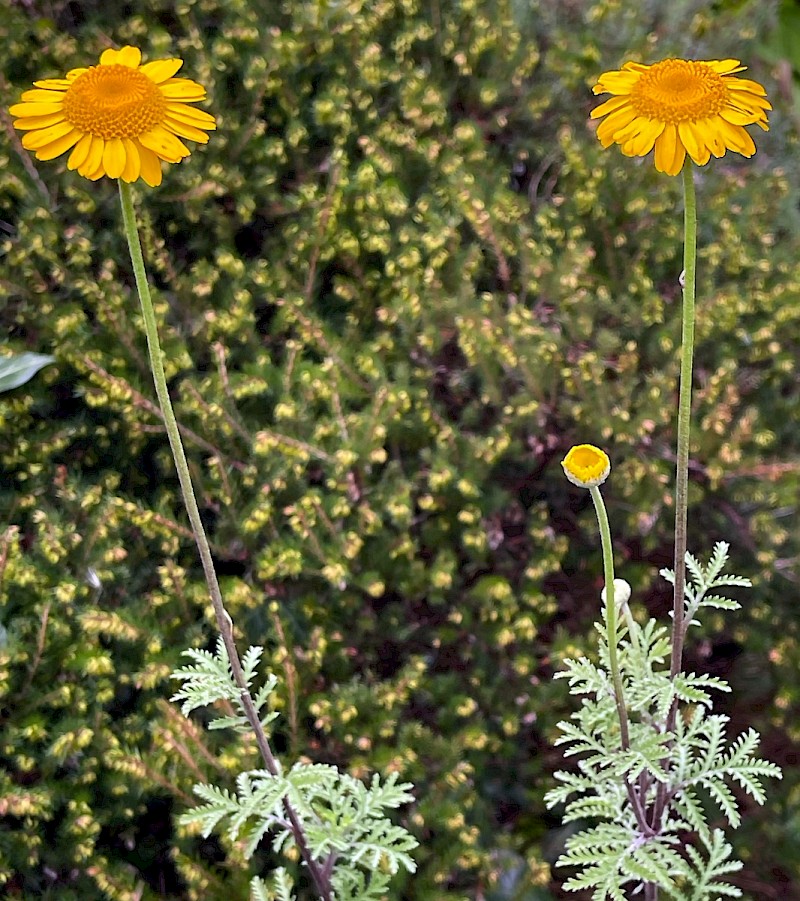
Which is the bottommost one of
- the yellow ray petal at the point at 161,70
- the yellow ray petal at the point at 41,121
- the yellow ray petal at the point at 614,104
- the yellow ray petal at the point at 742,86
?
the yellow ray petal at the point at 41,121

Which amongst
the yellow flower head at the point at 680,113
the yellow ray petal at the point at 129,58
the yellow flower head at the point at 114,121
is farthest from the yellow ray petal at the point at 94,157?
the yellow flower head at the point at 680,113

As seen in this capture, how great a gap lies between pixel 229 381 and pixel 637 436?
60cm

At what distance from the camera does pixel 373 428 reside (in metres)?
1.16

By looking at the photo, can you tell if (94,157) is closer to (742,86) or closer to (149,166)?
(149,166)

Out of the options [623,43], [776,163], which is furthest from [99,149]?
[776,163]

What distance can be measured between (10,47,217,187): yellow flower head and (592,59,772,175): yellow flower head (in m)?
→ 0.31

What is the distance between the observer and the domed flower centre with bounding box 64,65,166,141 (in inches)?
23.2

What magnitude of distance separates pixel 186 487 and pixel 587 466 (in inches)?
12.1

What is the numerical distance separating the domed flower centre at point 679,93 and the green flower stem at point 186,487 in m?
0.38

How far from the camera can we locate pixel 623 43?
150 centimetres

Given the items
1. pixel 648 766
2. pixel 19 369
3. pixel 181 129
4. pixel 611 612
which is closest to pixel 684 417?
pixel 611 612

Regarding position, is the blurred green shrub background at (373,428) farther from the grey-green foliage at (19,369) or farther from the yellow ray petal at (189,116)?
the yellow ray petal at (189,116)

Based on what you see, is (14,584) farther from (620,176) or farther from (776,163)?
(776,163)

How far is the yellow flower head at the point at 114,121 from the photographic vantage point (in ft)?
1.92
